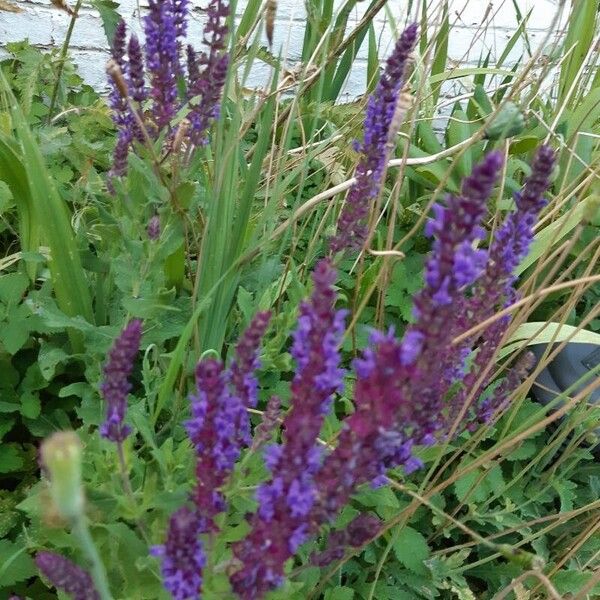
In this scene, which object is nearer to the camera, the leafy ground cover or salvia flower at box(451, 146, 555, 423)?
the leafy ground cover

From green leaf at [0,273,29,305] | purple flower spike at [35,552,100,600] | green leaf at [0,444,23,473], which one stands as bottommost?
green leaf at [0,444,23,473]

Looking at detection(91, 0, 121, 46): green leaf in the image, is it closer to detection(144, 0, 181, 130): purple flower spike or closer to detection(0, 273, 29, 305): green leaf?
detection(144, 0, 181, 130): purple flower spike

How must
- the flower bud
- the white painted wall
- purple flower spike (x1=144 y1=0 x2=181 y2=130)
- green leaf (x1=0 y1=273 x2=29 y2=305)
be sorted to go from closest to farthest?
the flower bud, purple flower spike (x1=144 y1=0 x2=181 y2=130), green leaf (x1=0 y1=273 x2=29 y2=305), the white painted wall

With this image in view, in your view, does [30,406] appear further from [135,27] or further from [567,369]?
[135,27]

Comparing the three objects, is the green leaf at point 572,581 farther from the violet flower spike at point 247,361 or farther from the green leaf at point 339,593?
the violet flower spike at point 247,361

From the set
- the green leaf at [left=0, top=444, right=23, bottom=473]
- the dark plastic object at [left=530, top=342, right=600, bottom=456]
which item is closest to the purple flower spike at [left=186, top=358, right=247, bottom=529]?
the green leaf at [left=0, top=444, right=23, bottom=473]

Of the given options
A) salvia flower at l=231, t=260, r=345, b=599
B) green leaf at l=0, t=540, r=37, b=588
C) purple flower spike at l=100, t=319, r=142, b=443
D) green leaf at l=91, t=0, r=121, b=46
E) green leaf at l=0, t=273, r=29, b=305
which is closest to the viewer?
salvia flower at l=231, t=260, r=345, b=599

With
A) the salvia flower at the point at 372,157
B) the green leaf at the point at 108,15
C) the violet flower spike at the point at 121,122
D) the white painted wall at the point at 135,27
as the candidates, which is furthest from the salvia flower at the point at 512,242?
the white painted wall at the point at 135,27
